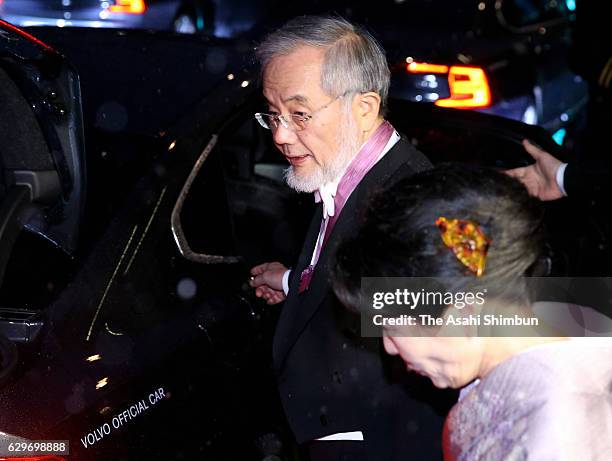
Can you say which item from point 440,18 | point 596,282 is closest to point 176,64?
point 596,282

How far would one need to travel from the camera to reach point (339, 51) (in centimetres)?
234

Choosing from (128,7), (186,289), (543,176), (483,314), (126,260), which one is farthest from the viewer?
(128,7)

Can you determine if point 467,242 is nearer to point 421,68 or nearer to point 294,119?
point 294,119

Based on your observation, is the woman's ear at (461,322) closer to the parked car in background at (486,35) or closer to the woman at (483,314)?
the woman at (483,314)

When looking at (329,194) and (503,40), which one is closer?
(329,194)

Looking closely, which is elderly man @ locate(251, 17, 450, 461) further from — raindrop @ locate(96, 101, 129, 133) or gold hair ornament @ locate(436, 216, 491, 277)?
gold hair ornament @ locate(436, 216, 491, 277)

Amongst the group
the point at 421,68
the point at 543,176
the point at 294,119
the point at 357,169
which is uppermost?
the point at 294,119

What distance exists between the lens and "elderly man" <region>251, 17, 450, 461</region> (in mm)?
2309

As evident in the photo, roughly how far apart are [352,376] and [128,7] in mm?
6294

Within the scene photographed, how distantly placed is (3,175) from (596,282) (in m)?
1.84

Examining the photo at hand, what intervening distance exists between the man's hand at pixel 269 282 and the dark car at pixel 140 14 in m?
3.45

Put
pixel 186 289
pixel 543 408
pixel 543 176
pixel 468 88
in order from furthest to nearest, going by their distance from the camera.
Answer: pixel 468 88
pixel 543 176
pixel 186 289
pixel 543 408

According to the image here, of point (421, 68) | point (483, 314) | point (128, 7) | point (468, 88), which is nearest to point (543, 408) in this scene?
point (483, 314)

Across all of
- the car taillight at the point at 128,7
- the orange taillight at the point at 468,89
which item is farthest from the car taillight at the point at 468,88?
the car taillight at the point at 128,7
